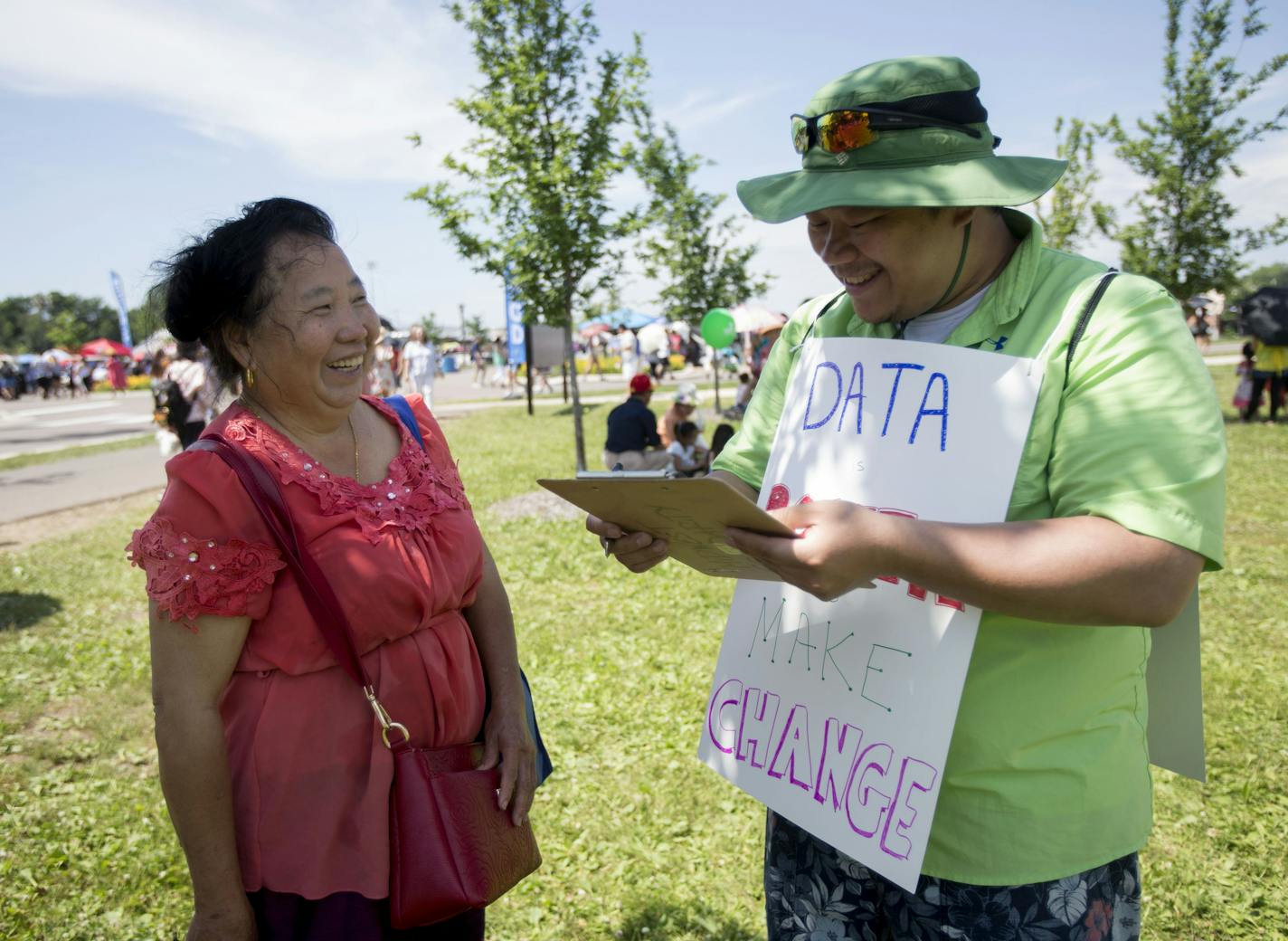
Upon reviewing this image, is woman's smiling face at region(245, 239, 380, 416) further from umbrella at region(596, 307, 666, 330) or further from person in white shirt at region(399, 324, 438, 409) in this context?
umbrella at region(596, 307, 666, 330)

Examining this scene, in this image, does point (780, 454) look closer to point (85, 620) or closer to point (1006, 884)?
point (1006, 884)

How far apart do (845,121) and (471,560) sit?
1.16 meters

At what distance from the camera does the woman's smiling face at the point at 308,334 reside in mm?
1781

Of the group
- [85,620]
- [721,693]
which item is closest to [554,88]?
[85,620]

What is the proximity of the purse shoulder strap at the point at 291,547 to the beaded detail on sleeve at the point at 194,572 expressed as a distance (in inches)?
2.3

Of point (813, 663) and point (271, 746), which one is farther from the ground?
point (813, 663)

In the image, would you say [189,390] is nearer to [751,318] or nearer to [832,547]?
[832,547]

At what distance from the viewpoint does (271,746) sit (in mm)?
1681

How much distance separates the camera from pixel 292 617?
1675 millimetres

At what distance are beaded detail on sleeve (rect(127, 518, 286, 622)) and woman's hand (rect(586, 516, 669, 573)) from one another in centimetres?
62

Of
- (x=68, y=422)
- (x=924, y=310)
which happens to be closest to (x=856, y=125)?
(x=924, y=310)

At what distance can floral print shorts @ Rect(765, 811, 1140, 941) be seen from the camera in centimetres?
141

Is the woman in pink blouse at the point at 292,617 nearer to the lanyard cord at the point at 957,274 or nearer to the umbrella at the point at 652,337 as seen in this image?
the lanyard cord at the point at 957,274

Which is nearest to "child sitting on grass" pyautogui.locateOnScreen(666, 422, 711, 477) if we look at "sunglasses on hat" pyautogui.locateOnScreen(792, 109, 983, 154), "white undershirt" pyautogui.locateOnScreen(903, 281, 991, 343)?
"white undershirt" pyautogui.locateOnScreen(903, 281, 991, 343)
